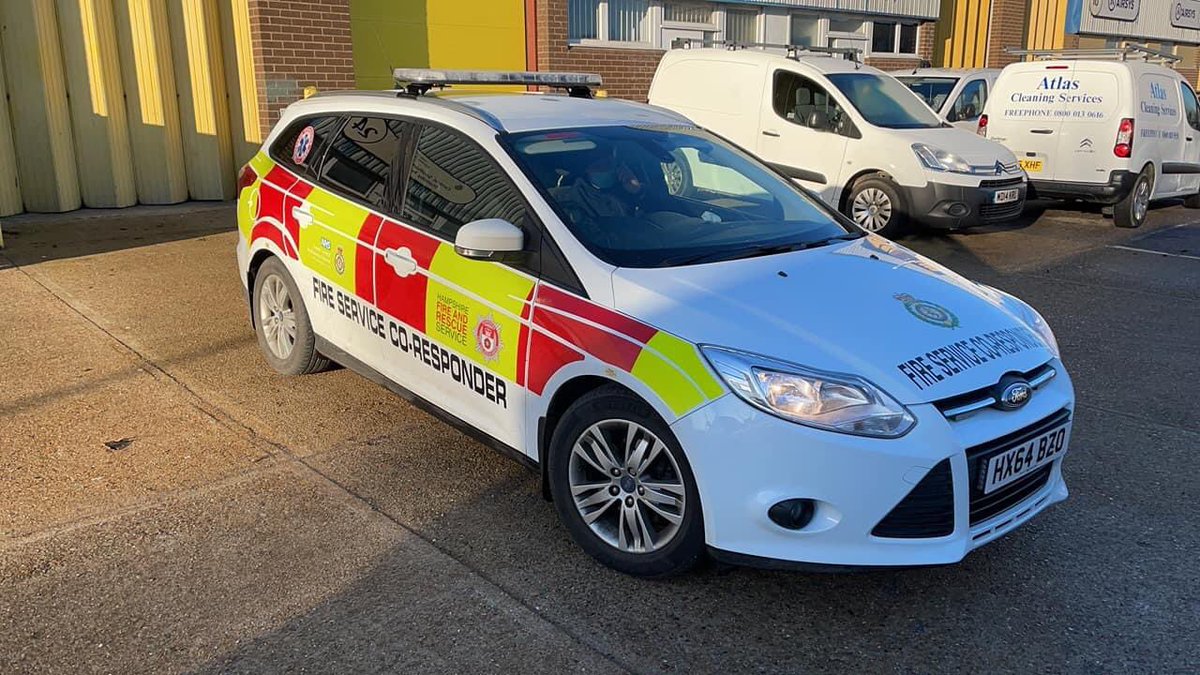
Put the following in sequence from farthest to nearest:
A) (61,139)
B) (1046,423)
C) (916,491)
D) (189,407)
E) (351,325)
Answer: (61,139) < (189,407) < (351,325) < (1046,423) < (916,491)

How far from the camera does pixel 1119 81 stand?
1104 cm

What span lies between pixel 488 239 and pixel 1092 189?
31.8ft

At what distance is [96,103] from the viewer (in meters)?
10.4

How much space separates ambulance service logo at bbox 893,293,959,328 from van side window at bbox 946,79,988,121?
34.8 feet

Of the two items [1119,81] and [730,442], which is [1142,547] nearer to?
[730,442]

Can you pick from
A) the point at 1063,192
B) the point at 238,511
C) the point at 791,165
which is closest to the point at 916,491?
the point at 238,511

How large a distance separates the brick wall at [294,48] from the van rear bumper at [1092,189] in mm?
8099

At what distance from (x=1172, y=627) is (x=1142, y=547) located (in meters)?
0.59

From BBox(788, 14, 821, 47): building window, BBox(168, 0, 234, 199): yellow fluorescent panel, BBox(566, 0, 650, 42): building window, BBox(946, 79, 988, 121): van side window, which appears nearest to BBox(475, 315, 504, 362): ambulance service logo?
BBox(168, 0, 234, 199): yellow fluorescent panel

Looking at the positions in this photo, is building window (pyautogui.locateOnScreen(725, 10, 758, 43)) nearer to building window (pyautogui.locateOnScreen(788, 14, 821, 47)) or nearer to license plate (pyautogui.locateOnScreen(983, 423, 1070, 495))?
building window (pyautogui.locateOnScreen(788, 14, 821, 47))

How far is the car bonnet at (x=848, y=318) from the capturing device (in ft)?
10.6

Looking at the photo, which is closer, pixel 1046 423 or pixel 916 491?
pixel 916 491

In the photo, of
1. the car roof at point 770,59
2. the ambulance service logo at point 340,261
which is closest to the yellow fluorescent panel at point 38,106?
the car roof at point 770,59

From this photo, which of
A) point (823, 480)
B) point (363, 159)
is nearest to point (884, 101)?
point (363, 159)
